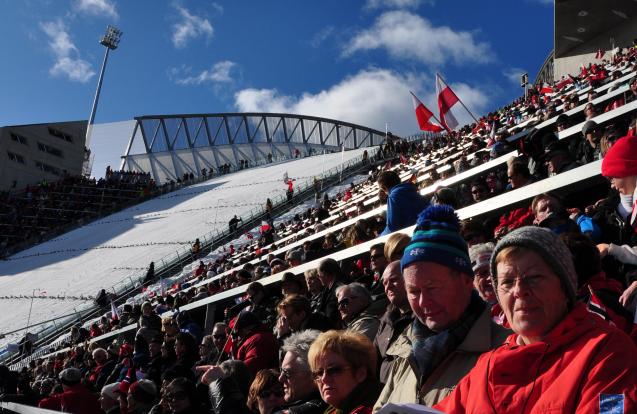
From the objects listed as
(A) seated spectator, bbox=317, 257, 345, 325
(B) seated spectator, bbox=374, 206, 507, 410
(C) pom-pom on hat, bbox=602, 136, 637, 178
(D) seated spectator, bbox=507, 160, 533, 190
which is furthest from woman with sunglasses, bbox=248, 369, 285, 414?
(D) seated spectator, bbox=507, 160, 533, 190

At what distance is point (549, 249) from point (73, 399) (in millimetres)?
5607

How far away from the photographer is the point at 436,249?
2.29m

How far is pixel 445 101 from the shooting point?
16.9 metres

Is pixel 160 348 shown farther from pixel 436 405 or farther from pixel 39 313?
pixel 39 313

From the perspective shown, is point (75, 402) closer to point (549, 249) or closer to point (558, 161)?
point (558, 161)

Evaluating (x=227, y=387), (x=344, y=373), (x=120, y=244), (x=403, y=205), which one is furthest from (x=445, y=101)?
(x=120, y=244)

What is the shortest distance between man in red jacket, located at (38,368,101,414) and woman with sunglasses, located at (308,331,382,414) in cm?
430

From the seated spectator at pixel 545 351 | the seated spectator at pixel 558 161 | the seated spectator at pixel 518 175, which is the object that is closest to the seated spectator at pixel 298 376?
the seated spectator at pixel 545 351

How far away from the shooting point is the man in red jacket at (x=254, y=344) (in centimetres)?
459

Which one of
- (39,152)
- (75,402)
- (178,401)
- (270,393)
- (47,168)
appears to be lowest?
(75,402)

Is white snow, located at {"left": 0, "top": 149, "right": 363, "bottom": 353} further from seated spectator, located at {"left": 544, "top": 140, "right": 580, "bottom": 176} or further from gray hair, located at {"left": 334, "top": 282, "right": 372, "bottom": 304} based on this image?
gray hair, located at {"left": 334, "top": 282, "right": 372, "bottom": 304}

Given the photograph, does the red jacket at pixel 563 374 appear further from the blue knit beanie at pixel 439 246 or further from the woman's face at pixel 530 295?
the blue knit beanie at pixel 439 246

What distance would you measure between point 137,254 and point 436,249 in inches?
1055

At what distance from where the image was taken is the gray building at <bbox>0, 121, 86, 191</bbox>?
46.9 meters
